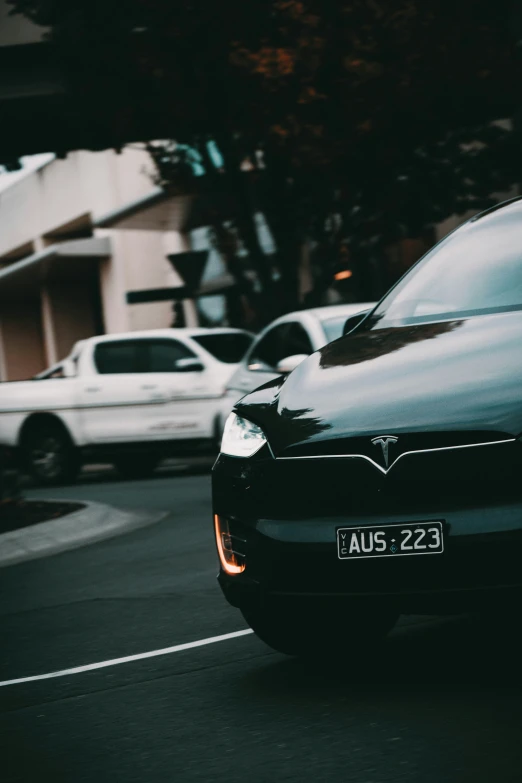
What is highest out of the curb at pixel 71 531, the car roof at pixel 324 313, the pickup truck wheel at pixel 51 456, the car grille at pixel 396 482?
the car roof at pixel 324 313

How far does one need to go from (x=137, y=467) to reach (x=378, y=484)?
13.7m

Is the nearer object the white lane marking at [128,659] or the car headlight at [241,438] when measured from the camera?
the car headlight at [241,438]

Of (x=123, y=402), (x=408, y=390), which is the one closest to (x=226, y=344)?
(x=123, y=402)

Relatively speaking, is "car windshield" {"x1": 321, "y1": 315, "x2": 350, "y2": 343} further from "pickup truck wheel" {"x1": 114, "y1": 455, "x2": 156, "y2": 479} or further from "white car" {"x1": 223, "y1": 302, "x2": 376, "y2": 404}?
"pickup truck wheel" {"x1": 114, "y1": 455, "x2": 156, "y2": 479}

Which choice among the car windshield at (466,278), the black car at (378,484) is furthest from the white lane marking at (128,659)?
the car windshield at (466,278)

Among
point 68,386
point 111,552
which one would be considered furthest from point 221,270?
point 111,552

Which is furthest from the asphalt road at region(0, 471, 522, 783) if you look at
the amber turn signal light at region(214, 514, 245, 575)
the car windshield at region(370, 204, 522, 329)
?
the car windshield at region(370, 204, 522, 329)

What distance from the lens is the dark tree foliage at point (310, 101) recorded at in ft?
59.8

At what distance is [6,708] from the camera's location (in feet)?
18.1

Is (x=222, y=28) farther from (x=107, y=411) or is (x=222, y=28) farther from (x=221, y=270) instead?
(x=221, y=270)

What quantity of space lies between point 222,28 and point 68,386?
4.61 m

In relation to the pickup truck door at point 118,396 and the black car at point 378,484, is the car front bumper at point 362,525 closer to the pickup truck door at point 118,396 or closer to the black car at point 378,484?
the black car at point 378,484

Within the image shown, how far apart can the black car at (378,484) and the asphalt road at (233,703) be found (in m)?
0.31

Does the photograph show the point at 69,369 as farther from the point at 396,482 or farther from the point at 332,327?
the point at 396,482
